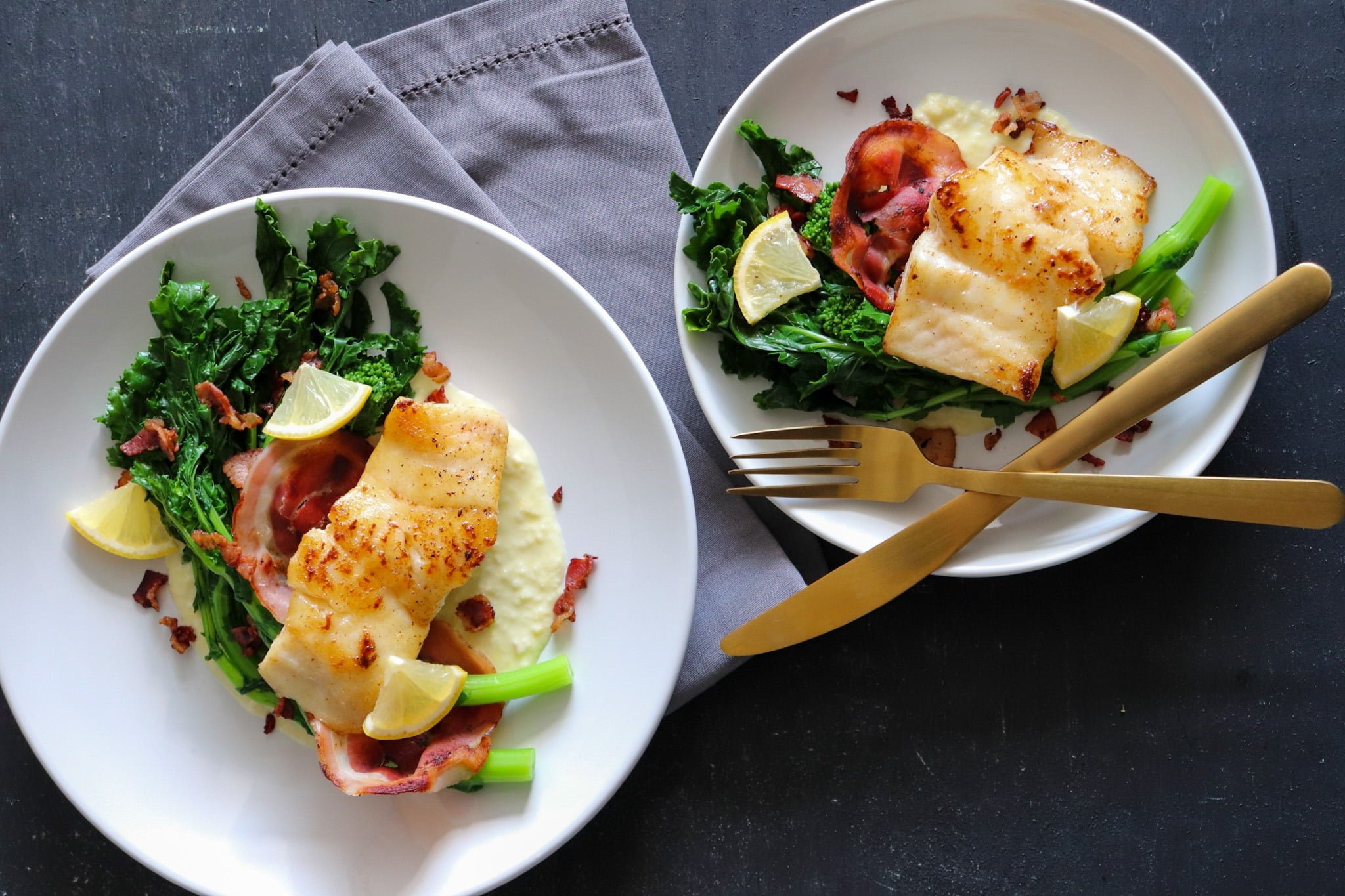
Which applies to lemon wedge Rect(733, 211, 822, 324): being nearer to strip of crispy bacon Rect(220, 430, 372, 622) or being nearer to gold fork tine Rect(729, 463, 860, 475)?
gold fork tine Rect(729, 463, 860, 475)

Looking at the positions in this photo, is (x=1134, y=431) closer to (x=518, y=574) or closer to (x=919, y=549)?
(x=919, y=549)

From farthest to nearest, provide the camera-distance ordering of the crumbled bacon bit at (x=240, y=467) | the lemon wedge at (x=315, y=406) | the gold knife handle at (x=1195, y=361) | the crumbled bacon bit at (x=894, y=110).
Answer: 1. the crumbled bacon bit at (x=894, y=110)
2. the crumbled bacon bit at (x=240, y=467)
3. the lemon wedge at (x=315, y=406)
4. the gold knife handle at (x=1195, y=361)

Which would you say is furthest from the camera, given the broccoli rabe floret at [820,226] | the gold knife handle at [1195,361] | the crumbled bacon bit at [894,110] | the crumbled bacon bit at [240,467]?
the crumbled bacon bit at [894,110]

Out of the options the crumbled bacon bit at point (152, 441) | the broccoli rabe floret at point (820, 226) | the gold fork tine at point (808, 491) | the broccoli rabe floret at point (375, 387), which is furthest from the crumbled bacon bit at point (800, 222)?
the crumbled bacon bit at point (152, 441)

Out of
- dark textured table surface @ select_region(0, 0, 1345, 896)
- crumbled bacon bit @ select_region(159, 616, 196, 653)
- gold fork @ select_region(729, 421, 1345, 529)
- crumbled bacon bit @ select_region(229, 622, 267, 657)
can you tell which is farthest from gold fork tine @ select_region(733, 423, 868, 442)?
crumbled bacon bit @ select_region(159, 616, 196, 653)

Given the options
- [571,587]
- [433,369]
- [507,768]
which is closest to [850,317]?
[571,587]

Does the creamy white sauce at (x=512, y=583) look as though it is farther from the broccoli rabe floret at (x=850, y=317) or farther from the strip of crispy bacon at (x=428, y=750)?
the broccoli rabe floret at (x=850, y=317)
